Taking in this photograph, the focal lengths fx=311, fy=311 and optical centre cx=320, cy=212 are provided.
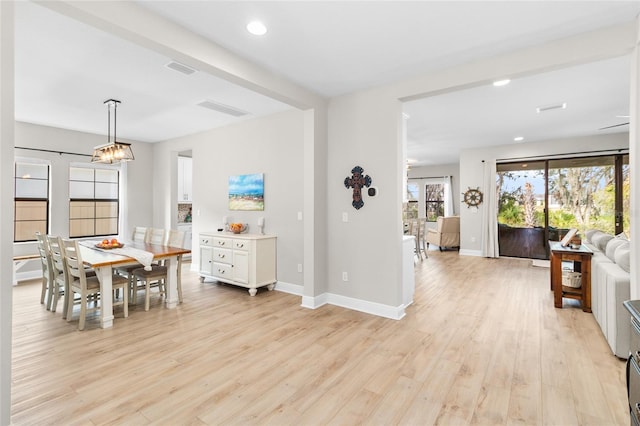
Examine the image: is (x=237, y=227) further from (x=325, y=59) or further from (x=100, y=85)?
(x=325, y=59)

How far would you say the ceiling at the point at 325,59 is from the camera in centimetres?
231

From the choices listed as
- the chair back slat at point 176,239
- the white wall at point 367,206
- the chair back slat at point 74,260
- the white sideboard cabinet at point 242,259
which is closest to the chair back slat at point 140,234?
the chair back slat at point 176,239

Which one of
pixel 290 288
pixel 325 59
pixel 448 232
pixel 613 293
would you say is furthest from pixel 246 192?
pixel 448 232

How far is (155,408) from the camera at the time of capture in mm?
2002

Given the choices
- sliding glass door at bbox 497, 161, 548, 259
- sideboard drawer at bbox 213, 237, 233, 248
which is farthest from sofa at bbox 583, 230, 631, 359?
sideboard drawer at bbox 213, 237, 233, 248

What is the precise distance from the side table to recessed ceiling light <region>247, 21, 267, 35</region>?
426cm

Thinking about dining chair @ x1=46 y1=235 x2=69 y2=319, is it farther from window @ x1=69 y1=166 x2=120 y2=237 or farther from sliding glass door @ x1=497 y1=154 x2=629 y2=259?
sliding glass door @ x1=497 y1=154 x2=629 y2=259

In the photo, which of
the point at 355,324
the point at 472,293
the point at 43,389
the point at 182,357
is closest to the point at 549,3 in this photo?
the point at 355,324

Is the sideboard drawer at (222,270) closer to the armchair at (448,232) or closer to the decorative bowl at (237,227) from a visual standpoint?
the decorative bowl at (237,227)

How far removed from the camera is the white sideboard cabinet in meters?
4.52

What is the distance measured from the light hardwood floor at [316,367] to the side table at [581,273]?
17 cm

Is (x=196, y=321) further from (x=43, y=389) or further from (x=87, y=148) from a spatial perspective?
(x=87, y=148)

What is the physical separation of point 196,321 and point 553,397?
3.28 metres

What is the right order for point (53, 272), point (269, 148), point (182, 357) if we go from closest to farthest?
point (182, 357), point (53, 272), point (269, 148)
